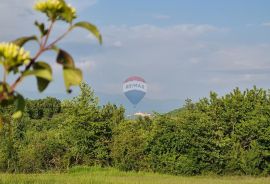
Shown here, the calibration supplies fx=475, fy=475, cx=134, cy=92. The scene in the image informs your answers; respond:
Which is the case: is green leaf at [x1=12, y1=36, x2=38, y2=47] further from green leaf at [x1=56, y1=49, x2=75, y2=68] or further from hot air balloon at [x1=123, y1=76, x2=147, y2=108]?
hot air balloon at [x1=123, y1=76, x2=147, y2=108]

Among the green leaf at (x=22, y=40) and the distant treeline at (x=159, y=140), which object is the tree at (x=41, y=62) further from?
the distant treeline at (x=159, y=140)

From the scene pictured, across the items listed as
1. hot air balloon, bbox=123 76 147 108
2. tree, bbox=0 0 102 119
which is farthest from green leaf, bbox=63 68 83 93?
hot air balloon, bbox=123 76 147 108

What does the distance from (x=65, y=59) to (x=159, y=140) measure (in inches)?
708

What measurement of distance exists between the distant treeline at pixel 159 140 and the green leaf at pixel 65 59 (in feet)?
56.8

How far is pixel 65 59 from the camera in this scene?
33.4 inches

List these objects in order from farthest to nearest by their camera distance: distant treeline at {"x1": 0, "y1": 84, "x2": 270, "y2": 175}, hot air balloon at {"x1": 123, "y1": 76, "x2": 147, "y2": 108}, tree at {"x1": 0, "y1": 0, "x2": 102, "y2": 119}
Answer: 1. hot air balloon at {"x1": 123, "y1": 76, "x2": 147, "y2": 108}
2. distant treeline at {"x1": 0, "y1": 84, "x2": 270, "y2": 175}
3. tree at {"x1": 0, "y1": 0, "x2": 102, "y2": 119}

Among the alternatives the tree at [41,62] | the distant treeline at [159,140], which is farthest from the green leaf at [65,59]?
the distant treeline at [159,140]

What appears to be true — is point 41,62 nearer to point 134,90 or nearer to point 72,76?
point 72,76

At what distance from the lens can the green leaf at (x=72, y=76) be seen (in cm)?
81

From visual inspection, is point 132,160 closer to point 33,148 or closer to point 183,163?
point 183,163

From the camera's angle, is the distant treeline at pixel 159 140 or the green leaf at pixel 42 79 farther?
the distant treeline at pixel 159 140

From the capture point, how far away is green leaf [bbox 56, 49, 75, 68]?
0.84 m

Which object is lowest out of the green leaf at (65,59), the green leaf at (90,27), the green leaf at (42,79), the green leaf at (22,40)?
the green leaf at (42,79)

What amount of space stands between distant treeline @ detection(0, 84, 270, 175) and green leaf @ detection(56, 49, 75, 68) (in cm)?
1730
